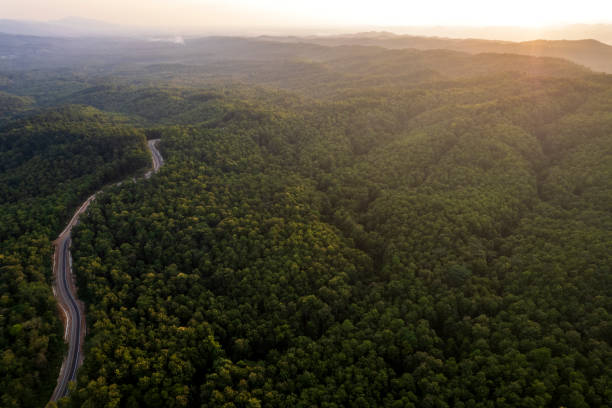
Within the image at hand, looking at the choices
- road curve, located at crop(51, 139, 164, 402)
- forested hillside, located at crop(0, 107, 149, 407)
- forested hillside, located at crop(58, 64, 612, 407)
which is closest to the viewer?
forested hillside, located at crop(58, 64, 612, 407)

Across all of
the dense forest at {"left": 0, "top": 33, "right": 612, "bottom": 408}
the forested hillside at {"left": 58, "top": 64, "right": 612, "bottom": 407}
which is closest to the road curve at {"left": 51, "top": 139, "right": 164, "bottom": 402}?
the dense forest at {"left": 0, "top": 33, "right": 612, "bottom": 408}

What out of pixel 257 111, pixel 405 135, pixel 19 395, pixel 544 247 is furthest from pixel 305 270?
pixel 257 111

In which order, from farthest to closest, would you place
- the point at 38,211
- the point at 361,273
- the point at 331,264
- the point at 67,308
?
the point at 38,211 < the point at 361,273 < the point at 331,264 < the point at 67,308

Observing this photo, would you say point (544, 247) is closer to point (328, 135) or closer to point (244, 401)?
→ point (244, 401)

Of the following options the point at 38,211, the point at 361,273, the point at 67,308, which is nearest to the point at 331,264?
the point at 361,273

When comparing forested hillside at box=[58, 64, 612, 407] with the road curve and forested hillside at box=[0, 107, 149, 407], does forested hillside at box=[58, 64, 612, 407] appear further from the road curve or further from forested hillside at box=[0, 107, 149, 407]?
forested hillside at box=[0, 107, 149, 407]

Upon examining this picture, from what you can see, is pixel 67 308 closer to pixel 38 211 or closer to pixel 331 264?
pixel 38 211

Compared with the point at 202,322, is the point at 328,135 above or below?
above
